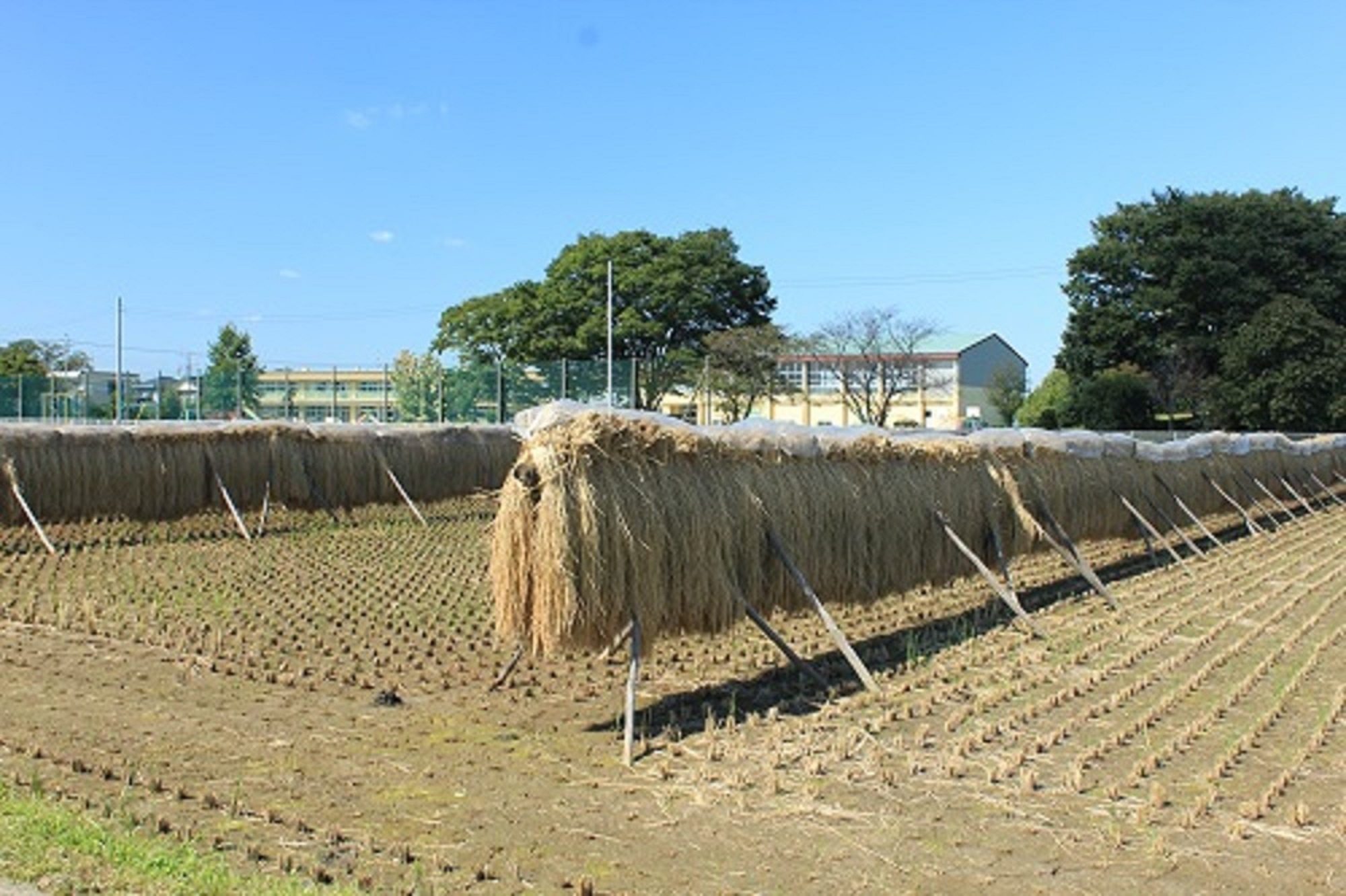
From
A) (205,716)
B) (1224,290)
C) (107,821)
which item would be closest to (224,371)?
(205,716)

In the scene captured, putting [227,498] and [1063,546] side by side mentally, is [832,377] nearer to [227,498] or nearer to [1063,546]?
[227,498]

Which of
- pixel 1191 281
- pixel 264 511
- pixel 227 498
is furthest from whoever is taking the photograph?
pixel 1191 281

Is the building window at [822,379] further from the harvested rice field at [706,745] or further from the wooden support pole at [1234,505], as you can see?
the harvested rice field at [706,745]

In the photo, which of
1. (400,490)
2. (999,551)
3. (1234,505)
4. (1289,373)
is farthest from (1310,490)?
(400,490)

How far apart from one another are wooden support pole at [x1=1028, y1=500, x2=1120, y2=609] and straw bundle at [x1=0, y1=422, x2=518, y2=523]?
7405mm

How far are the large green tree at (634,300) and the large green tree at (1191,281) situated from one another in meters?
15.9

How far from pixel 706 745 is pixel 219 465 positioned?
16.7 metres

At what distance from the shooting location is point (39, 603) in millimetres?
13328

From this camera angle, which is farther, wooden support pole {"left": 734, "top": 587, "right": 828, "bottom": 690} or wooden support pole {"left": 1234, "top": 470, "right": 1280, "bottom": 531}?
wooden support pole {"left": 1234, "top": 470, "right": 1280, "bottom": 531}

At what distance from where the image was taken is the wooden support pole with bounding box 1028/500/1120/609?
45.6ft

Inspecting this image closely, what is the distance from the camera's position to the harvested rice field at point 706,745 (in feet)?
18.7

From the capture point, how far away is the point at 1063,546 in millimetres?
14477

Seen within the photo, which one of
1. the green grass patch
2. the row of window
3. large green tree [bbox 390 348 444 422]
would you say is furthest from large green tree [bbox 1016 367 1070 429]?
the green grass patch

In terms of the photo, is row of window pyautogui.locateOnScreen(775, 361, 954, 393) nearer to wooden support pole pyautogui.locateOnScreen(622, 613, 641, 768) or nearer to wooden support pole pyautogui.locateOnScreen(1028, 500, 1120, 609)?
wooden support pole pyautogui.locateOnScreen(1028, 500, 1120, 609)
